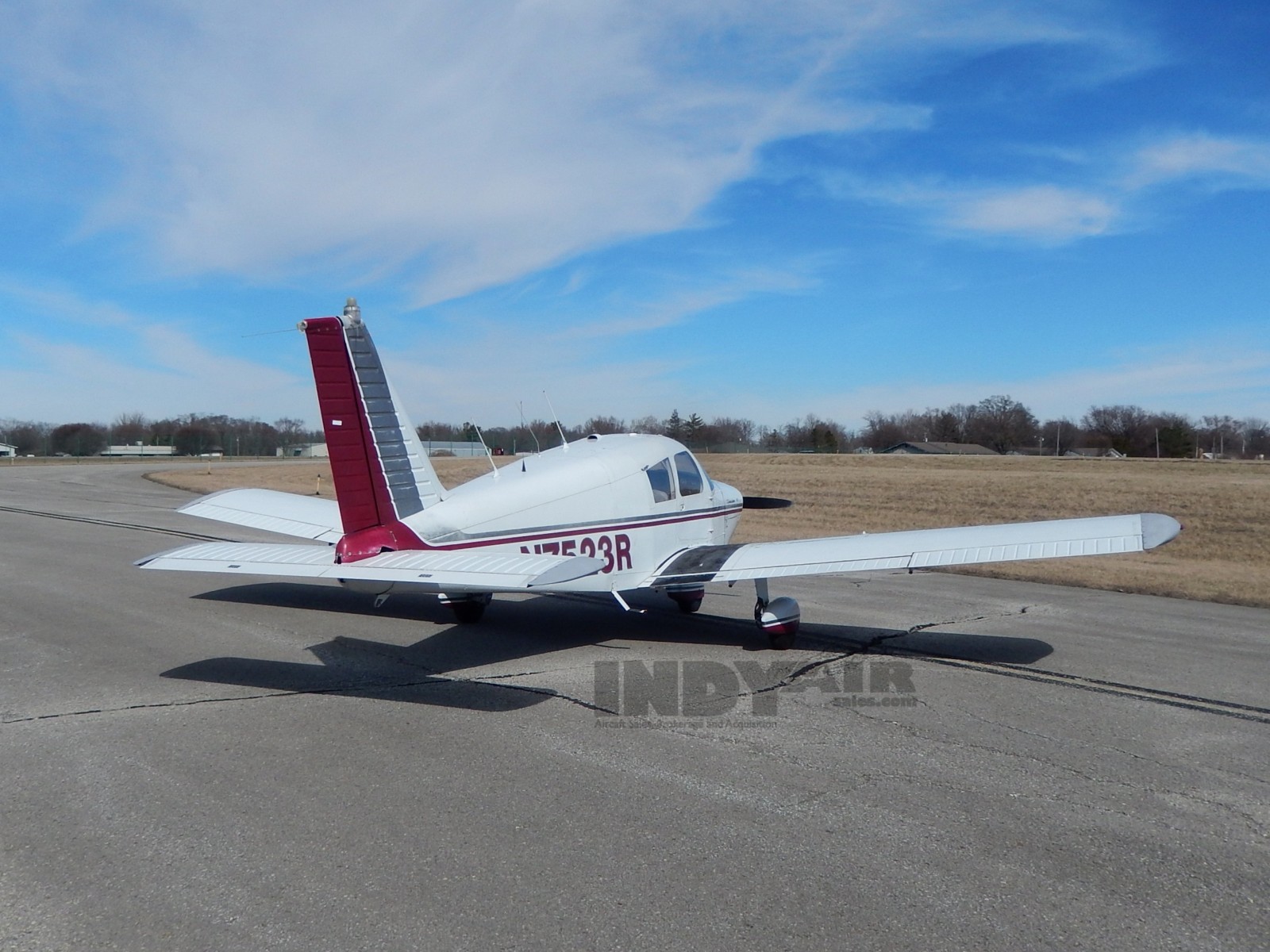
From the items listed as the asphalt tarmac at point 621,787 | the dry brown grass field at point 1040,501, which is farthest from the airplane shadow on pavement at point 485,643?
the dry brown grass field at point 1040,501

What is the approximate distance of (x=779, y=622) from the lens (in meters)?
9.04

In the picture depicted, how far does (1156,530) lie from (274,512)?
36.4 feet

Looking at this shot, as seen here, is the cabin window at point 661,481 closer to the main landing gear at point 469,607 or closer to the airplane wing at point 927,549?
the airplane wing at point 927,549

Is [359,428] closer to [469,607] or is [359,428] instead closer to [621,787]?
[469,607]

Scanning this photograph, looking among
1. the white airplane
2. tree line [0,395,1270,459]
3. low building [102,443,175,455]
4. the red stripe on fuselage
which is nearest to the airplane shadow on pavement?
the white airplane

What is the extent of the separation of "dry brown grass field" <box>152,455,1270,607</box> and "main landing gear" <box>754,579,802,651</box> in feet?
25.0

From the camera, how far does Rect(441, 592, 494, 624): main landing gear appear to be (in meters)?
9.77

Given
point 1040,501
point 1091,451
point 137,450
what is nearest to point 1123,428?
point 1091,451

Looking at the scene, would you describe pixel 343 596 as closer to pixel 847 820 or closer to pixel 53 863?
pixel 53 863

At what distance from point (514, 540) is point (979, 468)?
38.6m

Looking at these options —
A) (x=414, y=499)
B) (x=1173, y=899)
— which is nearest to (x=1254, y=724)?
(x=1173, y=899)

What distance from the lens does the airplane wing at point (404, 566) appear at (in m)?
6.55

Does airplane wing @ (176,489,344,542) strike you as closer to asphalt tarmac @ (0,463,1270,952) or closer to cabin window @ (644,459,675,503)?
asphalt tarmac @ (0,463,1270,952)

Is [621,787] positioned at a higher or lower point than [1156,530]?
lower
